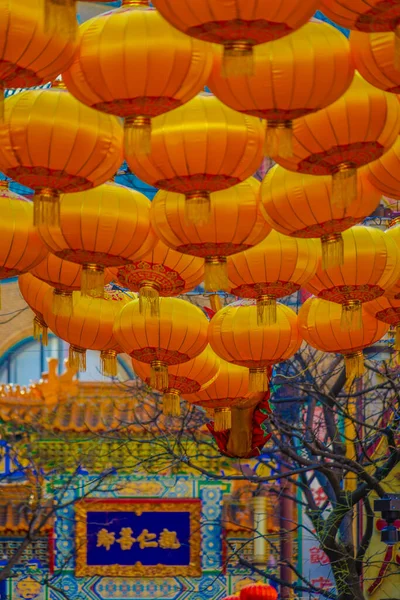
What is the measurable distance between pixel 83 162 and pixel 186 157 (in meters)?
0.52

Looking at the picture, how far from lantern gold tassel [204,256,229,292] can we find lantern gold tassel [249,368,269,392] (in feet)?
6.08

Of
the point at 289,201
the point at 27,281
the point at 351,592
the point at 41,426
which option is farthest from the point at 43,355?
the point at 289,201

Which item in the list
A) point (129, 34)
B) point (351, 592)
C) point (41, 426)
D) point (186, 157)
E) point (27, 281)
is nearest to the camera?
point (129, 34)

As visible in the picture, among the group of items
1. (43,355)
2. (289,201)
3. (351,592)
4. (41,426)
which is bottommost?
(351,592)

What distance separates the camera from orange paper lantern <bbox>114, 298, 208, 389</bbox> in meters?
8.84

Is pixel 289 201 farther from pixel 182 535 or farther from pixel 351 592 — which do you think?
pixel 182 535

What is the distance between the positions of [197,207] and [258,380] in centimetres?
283

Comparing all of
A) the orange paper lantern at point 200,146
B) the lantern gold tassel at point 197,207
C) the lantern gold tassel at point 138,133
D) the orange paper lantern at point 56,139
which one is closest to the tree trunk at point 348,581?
the lantern gold tassel at point 197,207

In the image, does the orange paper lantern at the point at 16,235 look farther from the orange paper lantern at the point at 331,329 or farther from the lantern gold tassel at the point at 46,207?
the orange paper lantern at the point at 331,329

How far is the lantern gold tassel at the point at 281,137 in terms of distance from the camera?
612 cm

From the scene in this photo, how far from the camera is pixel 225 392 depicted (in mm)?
10078

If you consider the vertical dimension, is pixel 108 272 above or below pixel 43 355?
below

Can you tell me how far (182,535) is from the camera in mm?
19438

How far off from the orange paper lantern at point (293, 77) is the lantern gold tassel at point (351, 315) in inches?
101
